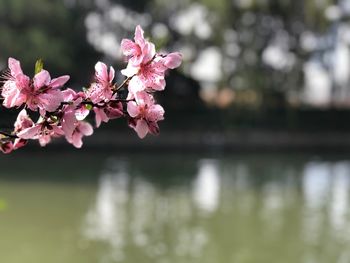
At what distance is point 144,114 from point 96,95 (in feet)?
0.32

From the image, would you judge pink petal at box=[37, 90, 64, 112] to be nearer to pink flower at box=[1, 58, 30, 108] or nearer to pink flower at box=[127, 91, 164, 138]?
pink flower at box=[1, 58, 30, 108]

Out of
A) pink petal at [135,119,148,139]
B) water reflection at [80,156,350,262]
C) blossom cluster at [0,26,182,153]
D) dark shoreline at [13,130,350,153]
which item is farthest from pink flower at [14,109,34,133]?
dark shoreline at [13,130,350,153]

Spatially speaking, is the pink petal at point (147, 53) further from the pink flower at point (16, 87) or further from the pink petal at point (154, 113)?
the pink flower at point (16, 87)

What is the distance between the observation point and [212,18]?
16.0 meters

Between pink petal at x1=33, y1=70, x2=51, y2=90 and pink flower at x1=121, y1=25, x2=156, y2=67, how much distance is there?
0.15 m

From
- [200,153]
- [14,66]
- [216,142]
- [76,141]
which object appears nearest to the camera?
[14,66]

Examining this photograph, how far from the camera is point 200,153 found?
47.3ft

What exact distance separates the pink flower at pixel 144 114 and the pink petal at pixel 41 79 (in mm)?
160

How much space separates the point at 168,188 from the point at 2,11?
313 inches

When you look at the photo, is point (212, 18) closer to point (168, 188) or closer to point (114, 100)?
point (168, 188)

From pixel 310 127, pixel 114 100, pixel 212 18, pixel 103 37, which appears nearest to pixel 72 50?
pixel 103 37

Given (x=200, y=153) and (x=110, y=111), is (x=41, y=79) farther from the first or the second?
(x=200, y=153)

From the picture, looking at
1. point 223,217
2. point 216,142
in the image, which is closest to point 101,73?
point 223,217

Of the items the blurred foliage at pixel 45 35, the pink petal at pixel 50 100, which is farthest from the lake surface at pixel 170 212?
the blurred foliage at pixel 45 35
